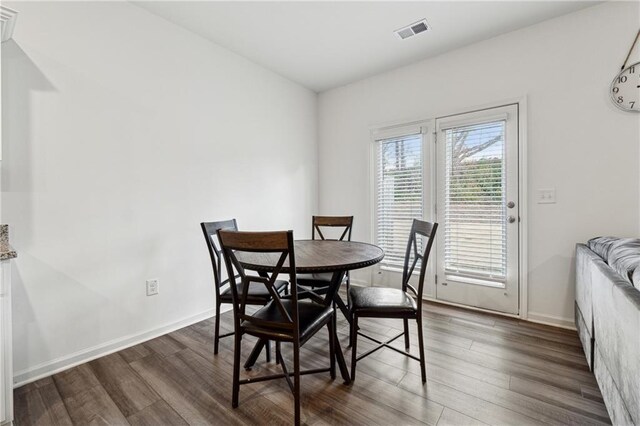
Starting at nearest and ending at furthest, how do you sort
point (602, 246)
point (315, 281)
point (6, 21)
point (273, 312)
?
point (6, 21)
point (273, 312)
point (602, 246)
point (315, 281)

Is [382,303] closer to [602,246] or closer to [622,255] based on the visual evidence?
[622,255]

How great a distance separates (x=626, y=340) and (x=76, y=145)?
316 cm

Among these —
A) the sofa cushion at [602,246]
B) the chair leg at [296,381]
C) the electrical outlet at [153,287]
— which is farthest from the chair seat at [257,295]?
the sofa cushion at [602,246]

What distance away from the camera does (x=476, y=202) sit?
291 cm

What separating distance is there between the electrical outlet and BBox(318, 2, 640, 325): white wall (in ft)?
10.4

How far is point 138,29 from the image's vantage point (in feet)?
7.71

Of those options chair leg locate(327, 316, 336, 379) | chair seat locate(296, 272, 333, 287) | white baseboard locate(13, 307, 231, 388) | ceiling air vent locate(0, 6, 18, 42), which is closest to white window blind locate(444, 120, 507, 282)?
chair seat locate(296, 272, 333, 287)

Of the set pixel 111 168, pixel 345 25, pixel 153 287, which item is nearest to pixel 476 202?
pixel 345 25

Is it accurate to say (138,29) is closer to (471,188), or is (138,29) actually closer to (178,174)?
(178,174)

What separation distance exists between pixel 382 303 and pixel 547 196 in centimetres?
192

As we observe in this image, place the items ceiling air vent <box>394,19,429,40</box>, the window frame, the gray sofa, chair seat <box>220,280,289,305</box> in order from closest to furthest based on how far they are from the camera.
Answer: the gray sofa → chair seat <box>220,280,289,305</box> → ceiling air vent <box>394,19,429,40</box> → the window frame

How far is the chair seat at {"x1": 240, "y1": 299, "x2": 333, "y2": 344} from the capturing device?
149cm

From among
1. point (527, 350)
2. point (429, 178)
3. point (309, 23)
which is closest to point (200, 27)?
point (309, 23)

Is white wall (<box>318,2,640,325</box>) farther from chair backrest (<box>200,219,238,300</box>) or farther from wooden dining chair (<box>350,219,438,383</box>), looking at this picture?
chair backrest (<box>200,219,238,300</box>)
